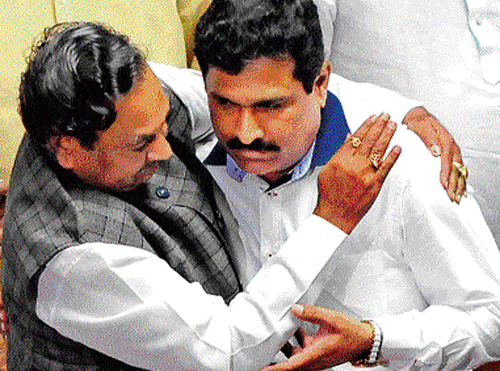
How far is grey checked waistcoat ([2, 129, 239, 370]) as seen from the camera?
123 centimetres

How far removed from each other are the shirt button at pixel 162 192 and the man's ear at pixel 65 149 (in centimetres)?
18

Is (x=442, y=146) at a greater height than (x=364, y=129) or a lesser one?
lesser

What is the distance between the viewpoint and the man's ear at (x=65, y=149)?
1.22 metres

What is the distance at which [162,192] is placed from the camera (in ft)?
4.52

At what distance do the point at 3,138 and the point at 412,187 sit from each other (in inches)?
39.2

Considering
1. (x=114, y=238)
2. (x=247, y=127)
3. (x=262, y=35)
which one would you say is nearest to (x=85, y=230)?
(x=114, y=238)

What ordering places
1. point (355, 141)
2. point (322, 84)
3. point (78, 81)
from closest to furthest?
1. point (78, 81)
2. point (355, 141)
3. point (322, 84)

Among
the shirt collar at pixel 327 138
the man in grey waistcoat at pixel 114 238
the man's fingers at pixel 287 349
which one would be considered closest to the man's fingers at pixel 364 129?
the man in grey waistcoat at pixel 114 238

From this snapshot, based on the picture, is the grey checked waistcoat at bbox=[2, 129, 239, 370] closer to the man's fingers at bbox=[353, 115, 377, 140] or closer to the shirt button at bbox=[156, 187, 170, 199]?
the shirt button at bbox=[156, 187, 170, 199]

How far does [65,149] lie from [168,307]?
30cm

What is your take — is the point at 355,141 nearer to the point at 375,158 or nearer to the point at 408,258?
the point at 375,158

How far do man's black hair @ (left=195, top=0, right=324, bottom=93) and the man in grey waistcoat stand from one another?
0.41ft

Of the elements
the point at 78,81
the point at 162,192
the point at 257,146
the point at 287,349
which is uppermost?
the point at 78,81

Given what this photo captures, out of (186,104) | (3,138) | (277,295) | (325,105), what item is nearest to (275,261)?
(277,295)
